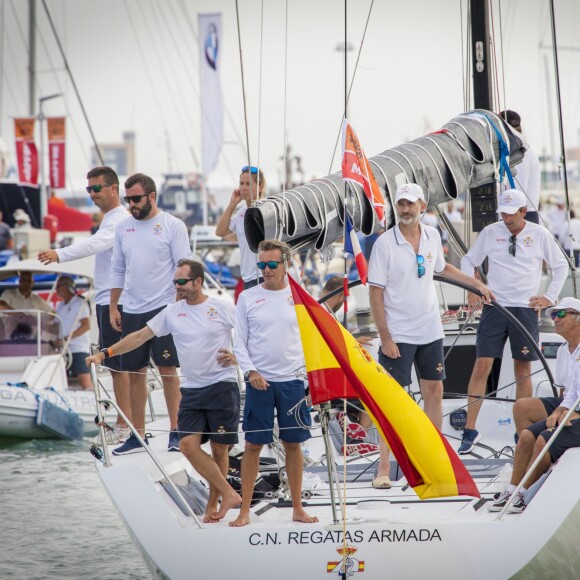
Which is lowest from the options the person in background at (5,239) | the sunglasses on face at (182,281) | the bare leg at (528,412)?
the bare leg at (528,412)

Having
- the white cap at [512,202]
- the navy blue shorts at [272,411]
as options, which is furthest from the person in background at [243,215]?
the white cap at [512,202]

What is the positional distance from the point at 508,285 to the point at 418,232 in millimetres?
1114

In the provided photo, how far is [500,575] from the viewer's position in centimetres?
570

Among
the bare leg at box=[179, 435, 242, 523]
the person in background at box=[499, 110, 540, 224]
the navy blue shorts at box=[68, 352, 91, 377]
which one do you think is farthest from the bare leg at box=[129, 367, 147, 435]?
the navy blue shorts at box=[68, 352, 91, 377]

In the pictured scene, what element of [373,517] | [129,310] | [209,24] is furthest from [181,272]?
[209,24]

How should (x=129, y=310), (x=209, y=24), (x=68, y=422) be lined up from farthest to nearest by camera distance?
(x=209, y=24) < (x=68, y=422) < (x=129, y=310)

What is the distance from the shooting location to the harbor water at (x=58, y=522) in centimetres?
804

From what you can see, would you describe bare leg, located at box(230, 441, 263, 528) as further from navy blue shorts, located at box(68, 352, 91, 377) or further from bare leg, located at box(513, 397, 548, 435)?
Answer: navy blue shorts, located at box(68, 352, 91, 377)

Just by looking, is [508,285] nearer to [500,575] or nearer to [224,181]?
[500,575]

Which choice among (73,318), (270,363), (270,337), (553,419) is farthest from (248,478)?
(73,318)

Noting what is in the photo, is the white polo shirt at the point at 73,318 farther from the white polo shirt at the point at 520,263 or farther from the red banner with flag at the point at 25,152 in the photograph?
the red banner with flag at the point at 25,152

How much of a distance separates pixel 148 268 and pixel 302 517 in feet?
7.15

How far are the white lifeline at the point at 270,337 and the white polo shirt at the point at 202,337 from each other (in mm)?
285

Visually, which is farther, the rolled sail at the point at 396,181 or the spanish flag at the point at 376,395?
the rolled sail at the point at 396,181
